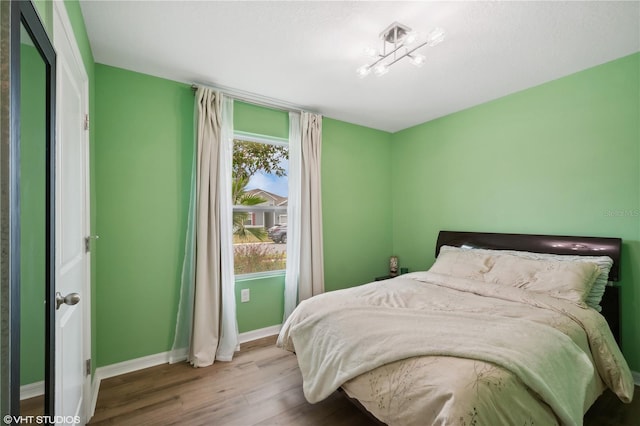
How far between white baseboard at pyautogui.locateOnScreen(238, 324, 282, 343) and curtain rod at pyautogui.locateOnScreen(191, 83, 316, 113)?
237 cm

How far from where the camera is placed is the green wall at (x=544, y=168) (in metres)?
2.17

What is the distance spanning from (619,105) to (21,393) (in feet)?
12.1

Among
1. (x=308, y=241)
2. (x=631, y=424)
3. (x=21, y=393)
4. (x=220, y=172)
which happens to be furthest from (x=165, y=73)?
(x=631, y=424)

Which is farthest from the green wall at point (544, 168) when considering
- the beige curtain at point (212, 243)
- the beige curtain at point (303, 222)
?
the beige curtain at point (212, 243)

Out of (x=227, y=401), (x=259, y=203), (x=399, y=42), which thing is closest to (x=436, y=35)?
(x=399, y=42)

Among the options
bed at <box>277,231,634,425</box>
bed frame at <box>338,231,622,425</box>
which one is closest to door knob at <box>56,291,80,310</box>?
bed at <box>277,231,634,425</box>

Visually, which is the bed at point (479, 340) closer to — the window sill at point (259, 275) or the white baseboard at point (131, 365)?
the window sill at point (259, 275)

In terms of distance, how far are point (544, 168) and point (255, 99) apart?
282cm

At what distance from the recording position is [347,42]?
6.51 ft

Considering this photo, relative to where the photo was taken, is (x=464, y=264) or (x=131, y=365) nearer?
(x=131, y=365)

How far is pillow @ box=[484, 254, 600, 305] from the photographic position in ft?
6.55

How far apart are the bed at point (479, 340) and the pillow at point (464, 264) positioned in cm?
1

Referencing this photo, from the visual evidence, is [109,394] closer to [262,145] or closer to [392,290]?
[392,290]

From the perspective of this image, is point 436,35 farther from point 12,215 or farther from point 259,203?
point 259,203
